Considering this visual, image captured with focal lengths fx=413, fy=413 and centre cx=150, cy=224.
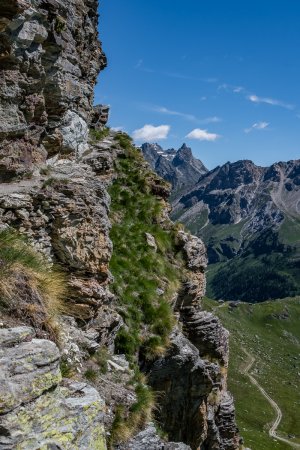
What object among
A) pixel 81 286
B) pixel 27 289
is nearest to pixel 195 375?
pixel 81 286

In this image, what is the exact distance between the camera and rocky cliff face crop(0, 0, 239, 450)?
28.6 feet

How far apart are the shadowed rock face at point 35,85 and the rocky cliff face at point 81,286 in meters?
0.06

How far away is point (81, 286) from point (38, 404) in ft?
22.1

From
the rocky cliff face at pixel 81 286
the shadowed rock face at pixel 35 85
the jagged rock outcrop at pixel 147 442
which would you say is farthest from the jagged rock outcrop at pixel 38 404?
the shadowed rock face at pixel 35 85

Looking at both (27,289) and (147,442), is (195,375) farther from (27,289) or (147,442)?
(27,289)

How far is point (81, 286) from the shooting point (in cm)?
1461

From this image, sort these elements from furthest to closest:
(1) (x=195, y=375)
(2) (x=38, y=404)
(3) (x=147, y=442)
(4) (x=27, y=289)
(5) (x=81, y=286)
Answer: (1) (x=195, y=375), (5) (x=81, y=286), (3) (x=147, y=442), (4) (x=27, y=289), (2) (x=38, y=404)

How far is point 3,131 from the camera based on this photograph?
51.0 ft

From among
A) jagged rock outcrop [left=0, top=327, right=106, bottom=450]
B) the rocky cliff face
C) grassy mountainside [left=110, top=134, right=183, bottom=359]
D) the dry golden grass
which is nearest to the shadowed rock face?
the rocky cliff face

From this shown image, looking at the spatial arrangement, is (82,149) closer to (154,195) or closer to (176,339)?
(154,195)

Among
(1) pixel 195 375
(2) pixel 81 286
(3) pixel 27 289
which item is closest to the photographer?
(3) pixel 27 289

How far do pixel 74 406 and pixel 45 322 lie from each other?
2135mm

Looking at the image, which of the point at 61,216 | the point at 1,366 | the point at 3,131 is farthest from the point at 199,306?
the point at 1,366

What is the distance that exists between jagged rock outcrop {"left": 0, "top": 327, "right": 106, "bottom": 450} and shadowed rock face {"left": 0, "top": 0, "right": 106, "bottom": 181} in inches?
A: 354
